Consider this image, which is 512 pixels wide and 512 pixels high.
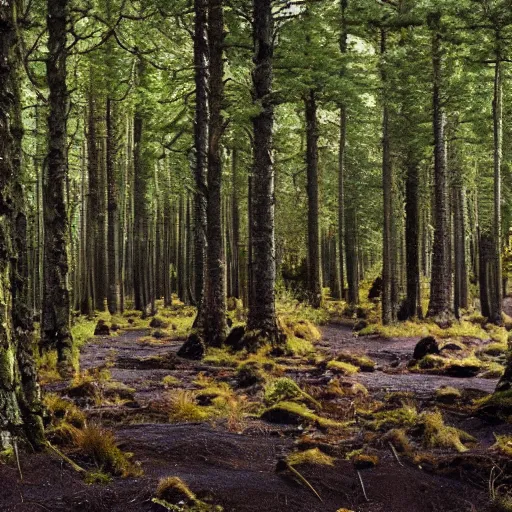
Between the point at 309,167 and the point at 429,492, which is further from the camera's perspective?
the point at 309,167

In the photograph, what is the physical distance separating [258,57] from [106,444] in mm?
10697

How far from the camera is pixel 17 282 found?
5160mm

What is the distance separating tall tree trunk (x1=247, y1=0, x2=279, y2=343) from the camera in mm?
12930

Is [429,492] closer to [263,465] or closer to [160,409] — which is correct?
[263,465]

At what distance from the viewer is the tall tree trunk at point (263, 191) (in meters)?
12.9

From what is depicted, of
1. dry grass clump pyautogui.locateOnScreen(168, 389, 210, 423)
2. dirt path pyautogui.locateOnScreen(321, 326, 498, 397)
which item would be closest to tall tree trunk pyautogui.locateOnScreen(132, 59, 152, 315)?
dirt path pyautogui.locateOnScreen(321, 326, 498, 397)

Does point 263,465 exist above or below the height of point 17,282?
below

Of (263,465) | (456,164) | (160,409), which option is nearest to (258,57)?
(160,409)

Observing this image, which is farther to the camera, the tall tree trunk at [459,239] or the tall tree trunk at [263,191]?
the tall tree trunk at [459,239]

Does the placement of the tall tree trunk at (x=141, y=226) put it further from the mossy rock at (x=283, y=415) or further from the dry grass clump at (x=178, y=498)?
the dry grass clump at (x=178, y=498)

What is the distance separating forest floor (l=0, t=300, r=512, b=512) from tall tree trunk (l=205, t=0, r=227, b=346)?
12.0 feet

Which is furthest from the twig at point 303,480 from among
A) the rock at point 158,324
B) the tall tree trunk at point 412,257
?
the tall tree trunk at point 412,257

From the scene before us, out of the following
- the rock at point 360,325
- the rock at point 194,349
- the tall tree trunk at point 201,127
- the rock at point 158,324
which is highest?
the tall tree trunk at point 201,127

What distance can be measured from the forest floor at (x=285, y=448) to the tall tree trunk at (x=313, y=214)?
42.3 feet
